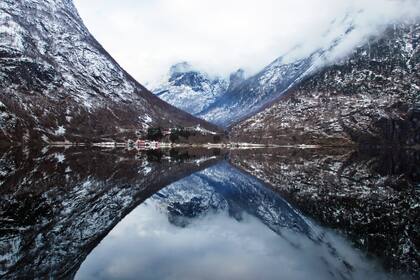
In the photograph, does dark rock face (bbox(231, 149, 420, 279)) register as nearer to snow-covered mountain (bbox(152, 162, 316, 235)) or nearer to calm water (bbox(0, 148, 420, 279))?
calm water (bbox(0, 148, 420, 279))

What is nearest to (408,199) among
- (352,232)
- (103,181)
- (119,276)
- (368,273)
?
(352,232)

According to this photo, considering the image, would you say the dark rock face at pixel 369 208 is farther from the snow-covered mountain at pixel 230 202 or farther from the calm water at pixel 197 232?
the snow-covered mountain at pixel 230 202

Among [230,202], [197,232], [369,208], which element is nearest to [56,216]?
[197,232]

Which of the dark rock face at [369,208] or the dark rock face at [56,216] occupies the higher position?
the dark rock face at [369,208]

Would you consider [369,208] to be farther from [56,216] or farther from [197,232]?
[56,216]

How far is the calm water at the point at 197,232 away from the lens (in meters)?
24.3

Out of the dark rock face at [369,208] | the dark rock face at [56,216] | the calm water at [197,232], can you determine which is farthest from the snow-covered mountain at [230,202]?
the dark rock face at [56,216]

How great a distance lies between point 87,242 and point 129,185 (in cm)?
3498

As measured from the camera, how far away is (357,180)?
79.6 metres

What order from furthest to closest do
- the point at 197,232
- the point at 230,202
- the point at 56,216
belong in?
the point at 230,202 → the point at 56,216 → the point at 197,232

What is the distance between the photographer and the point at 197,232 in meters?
35.2

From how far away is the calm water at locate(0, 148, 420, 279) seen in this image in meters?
24.3

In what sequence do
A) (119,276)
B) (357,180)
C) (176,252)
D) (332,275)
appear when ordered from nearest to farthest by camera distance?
Answer: 1. (119,276)
2. (332,275)
3. (176,252)
4. (357,180)

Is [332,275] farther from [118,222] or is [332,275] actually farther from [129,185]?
[129,185]
